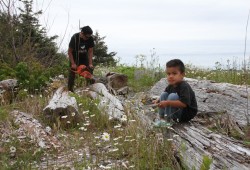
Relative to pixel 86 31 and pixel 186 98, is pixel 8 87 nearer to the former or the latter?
pixel 86 31

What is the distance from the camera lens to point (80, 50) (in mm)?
9133

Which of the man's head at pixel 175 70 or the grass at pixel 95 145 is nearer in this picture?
the grass at pixel 95 145

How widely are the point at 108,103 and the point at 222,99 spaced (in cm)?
214

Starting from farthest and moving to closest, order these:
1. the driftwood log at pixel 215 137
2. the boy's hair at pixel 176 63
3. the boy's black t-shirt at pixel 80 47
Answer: the boy's black t-shirt at pixel 80 47 → the boy's hair at pixel 176 63 → the driftwood log at pixel 215 137

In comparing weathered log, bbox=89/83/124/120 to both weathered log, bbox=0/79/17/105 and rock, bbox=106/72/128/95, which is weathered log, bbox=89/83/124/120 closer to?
weathered log, bbox=0/79/17/105

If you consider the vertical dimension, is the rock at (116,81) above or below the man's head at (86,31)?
below

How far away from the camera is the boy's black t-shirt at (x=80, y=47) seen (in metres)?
9.03

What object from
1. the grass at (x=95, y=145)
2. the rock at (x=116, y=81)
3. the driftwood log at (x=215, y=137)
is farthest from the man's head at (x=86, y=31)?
the driftwood log at (x=215, y=137)

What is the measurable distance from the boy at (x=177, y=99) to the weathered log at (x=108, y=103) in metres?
1.07

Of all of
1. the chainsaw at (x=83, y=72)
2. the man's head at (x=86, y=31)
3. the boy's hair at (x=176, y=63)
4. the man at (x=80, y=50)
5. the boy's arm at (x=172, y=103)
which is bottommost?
the boy's arm at (x=172, y=103)

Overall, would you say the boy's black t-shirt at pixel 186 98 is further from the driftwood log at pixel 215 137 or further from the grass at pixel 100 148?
the grass at pixel 100 148

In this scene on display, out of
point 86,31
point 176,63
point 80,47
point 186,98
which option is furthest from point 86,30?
point 186,98

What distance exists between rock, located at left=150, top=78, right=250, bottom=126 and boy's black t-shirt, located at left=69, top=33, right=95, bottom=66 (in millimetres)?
2805

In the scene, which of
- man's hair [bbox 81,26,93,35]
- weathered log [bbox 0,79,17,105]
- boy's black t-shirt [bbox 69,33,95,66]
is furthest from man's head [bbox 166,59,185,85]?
boy's black t-shirt [bbox 69,33,95,66]
